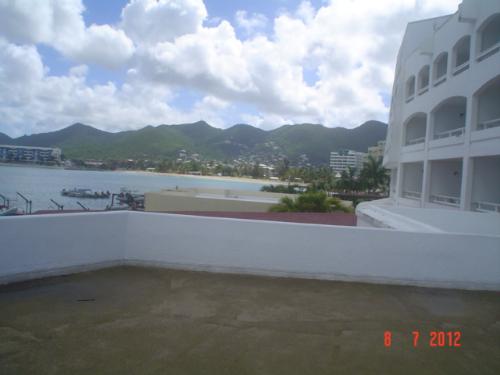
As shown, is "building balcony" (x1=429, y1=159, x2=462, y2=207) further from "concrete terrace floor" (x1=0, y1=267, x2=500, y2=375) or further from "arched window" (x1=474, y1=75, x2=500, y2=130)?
"concrete terrace floor" (x1=0, y1=267, x2=500, y2=375)

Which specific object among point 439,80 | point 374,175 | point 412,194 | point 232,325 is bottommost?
point 232,325

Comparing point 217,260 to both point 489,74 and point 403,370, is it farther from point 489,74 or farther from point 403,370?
point 489,74

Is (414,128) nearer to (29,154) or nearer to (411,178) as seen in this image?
(411,178)

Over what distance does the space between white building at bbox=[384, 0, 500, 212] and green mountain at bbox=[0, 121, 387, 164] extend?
129608 mm

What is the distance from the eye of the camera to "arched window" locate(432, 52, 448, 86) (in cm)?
1681

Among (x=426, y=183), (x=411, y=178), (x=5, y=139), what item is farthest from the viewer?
(x=5, y=139)

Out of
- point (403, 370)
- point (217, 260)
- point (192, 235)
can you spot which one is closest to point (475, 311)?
point (403, 370)

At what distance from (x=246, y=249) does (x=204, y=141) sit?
555 ft

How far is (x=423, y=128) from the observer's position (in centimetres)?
2142

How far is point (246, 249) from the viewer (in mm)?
5324

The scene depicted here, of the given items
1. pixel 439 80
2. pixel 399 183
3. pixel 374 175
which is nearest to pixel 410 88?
pixel 439 80

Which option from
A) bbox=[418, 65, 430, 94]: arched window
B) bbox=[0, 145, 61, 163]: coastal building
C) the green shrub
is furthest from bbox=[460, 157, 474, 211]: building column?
bbox=[0, 145, 61, 163]: coastal building

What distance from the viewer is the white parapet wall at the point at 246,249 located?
16.0 feet

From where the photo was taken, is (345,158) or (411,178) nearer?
(411,178)
